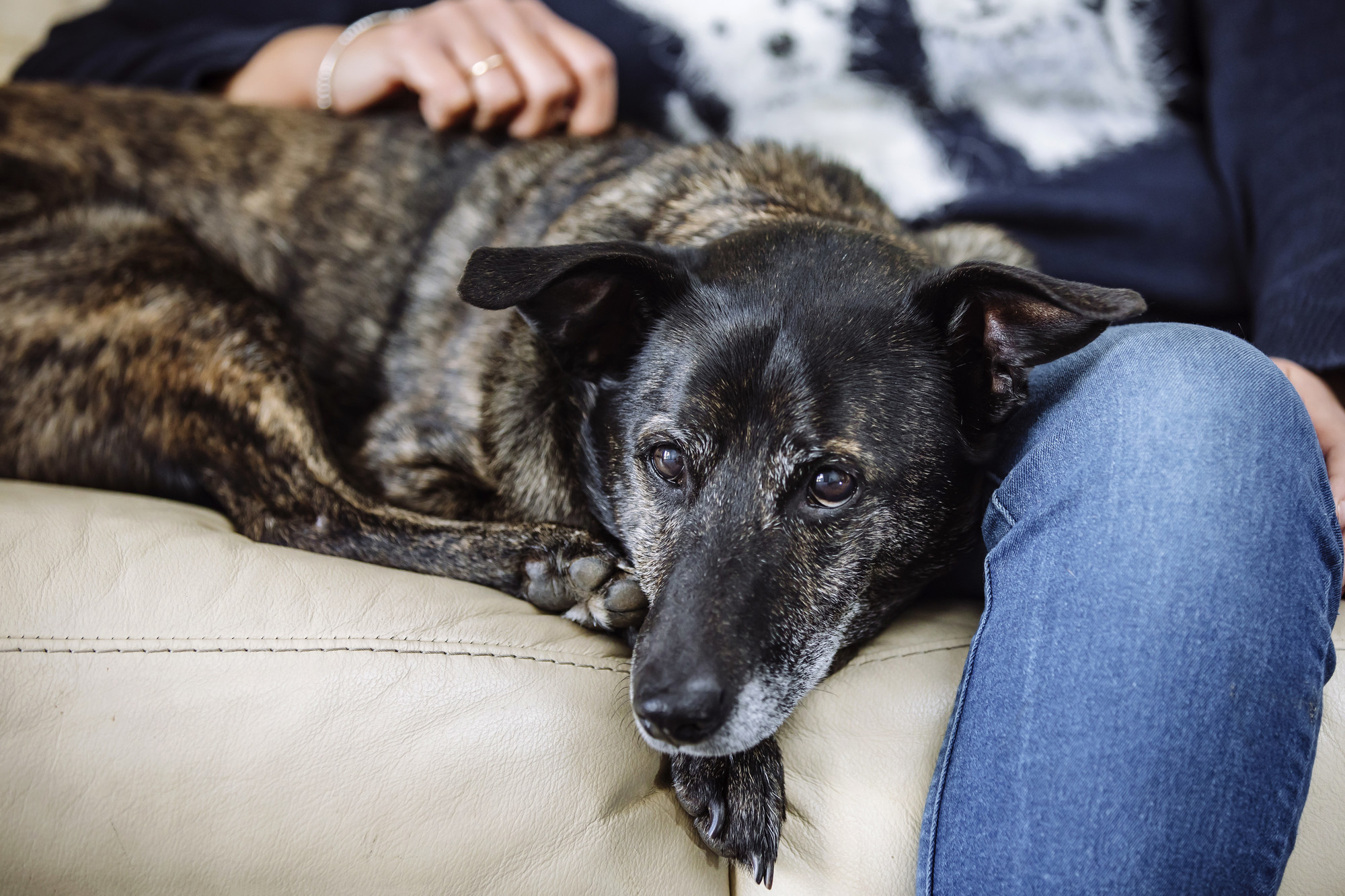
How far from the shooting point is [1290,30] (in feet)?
6.30

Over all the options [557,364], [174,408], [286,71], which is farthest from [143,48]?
[557,364]

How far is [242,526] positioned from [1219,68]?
2.39m

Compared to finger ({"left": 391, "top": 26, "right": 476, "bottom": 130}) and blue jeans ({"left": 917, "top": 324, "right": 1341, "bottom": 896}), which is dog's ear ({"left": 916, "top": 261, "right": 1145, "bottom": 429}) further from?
finger ({"left": 391, "top": 26, "right": 476, "bottom": 130})

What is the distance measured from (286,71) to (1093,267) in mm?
2092

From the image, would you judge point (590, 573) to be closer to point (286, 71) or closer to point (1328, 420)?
point (1328, 420)

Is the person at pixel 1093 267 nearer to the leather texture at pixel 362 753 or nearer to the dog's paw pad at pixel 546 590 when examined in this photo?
the leather texture at pixel 362 753

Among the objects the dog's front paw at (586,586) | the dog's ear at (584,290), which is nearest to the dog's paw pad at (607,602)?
the dog's front paw at (586,586)

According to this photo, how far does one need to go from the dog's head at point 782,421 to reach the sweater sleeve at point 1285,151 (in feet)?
2.50

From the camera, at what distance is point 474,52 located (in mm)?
2002

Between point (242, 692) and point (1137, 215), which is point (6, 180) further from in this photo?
point (1137, 215)

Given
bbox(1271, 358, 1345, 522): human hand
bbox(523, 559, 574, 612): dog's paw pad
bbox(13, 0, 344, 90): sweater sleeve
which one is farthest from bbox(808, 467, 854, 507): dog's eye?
bbox(13, 0, 344, 90): sweater sleeve

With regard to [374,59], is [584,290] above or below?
below

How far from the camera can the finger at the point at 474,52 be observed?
2.01m

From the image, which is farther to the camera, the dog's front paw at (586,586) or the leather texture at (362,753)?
the dog's front paw at (586,586)
